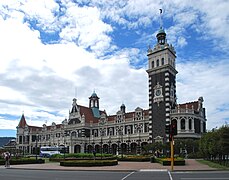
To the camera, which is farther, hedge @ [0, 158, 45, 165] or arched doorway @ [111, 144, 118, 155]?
arched doorway @ [111, 144, 118, 155]

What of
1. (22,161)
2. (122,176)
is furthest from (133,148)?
(122,176)

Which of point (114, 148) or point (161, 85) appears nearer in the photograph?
point (161, 85)

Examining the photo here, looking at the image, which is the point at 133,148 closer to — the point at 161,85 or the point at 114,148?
the point at 114,148

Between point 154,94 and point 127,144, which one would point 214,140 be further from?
point 127,144

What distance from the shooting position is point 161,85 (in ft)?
231

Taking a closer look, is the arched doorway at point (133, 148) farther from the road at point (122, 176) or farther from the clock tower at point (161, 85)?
the road at point (122, 176)

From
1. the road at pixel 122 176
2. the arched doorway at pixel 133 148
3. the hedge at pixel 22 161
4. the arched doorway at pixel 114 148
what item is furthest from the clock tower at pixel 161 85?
the road at pixel 122 176

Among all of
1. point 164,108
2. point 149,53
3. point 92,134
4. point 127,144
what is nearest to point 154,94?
point 164,108

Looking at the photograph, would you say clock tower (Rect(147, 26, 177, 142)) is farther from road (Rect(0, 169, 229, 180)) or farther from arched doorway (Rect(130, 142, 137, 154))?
road (Rect(0, 169, 229, 180))

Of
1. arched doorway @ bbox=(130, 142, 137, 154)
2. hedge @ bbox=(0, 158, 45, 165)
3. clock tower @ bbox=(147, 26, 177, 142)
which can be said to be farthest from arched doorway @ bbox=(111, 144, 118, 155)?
hedge @ bbox=(0, 158, 45, 165)

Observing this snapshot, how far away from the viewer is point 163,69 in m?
70.9

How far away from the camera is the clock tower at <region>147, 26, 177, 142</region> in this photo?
6844cm

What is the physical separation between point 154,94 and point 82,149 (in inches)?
1231

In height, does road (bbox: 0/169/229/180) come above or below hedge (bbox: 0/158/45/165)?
above
